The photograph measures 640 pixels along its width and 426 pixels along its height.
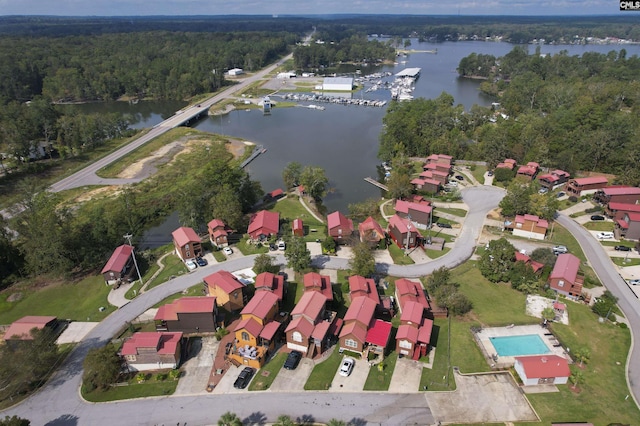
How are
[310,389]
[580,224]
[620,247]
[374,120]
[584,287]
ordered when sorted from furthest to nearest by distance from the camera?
[374,120]
[580,224]
[620,247]
[584,287]
[310,389]

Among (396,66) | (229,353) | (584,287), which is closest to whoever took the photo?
(229,353)

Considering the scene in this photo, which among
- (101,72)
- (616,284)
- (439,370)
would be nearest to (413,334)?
(439,370)

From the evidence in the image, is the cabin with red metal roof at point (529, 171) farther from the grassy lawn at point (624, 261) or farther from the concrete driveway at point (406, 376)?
the concrete driveway at point (406, 376)

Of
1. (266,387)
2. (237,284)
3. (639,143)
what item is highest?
(639,143)

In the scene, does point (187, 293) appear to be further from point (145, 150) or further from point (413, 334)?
point (145, 150)

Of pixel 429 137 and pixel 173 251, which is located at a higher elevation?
pixel 429 137

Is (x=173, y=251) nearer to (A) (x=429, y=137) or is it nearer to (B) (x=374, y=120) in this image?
(A) (x=429, y=137)

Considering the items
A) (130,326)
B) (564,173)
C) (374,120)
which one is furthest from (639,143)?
(130,326)
